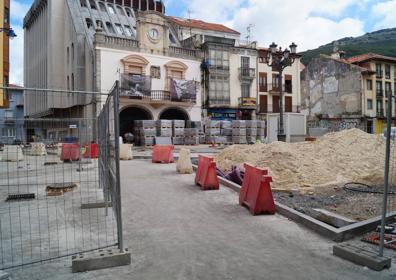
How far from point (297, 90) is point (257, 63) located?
21.8 ft

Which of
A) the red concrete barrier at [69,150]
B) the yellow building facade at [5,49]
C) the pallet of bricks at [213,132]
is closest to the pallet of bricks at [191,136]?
the pallet of bricks at [213,132]

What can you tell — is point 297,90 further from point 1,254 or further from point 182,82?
point 1,254

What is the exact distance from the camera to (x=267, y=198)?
6.21 m

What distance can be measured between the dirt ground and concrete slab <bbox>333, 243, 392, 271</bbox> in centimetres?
161

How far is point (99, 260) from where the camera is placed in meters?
3.87

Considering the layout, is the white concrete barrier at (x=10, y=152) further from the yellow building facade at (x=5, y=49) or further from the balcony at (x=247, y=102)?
the balcony at (x=247, y=102)

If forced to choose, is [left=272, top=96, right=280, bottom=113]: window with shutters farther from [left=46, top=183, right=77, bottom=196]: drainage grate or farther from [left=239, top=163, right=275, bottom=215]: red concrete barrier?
[left=239, top=163, right=275, bottom=215]: red concrete barrier

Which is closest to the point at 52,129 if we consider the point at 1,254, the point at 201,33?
the point at 1,254

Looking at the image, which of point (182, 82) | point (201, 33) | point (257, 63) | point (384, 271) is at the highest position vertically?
point (201, 33)

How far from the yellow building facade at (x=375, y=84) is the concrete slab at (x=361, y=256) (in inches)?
1796

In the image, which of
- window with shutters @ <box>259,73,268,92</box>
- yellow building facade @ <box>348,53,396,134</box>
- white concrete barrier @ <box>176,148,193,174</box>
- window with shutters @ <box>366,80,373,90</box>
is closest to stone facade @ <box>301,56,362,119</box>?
yellow building facade @ <box>348,53,396,134</box>

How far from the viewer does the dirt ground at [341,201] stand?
6137 millimetres

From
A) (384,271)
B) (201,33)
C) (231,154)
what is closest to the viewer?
(384,271)

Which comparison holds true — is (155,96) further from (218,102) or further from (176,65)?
(218,102)
